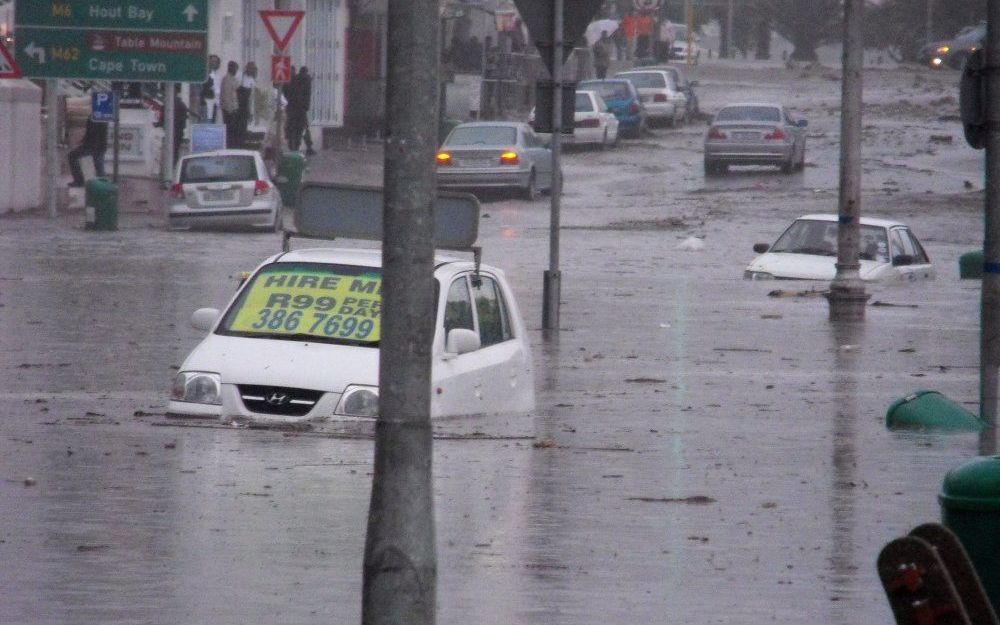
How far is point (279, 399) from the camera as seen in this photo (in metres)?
13.2

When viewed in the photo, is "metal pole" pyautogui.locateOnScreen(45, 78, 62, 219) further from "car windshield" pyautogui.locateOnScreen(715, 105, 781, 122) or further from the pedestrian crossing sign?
"car windshield" pyautogui.locateOnScreen(715, 105, 781, 122)

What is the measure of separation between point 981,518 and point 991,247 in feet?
19.4

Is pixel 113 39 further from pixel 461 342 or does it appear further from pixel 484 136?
pixel 461 342

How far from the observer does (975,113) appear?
12.2 m

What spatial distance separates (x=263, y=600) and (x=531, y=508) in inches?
107

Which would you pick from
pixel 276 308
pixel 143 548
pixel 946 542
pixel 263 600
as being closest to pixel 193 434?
pixel 276 308

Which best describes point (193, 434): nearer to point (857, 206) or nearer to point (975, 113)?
point (975, 113)

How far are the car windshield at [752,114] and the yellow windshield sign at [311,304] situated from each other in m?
35.0

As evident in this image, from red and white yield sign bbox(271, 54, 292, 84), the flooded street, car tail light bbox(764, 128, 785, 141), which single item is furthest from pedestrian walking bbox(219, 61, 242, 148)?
the flooded street

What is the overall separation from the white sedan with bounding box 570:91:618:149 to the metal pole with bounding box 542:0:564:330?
30.6 meters

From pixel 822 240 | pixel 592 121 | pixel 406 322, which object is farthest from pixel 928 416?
pixel 592 121

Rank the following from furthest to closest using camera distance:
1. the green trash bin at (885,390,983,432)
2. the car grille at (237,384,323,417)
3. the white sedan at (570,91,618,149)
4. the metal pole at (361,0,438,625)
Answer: the white sedan at (570,91,618,149), the green trash bin at (885,390,983,432), the car grille at (237,384,323,417), the metal pole at (361,0,438,625)

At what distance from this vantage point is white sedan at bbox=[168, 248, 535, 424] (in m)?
13.2

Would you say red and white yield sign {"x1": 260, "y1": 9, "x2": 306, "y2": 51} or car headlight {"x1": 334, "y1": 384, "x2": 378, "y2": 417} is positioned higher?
red and white yield sign {"x1": 260, "y1": 9, "x2": 306, "y2": 51}
